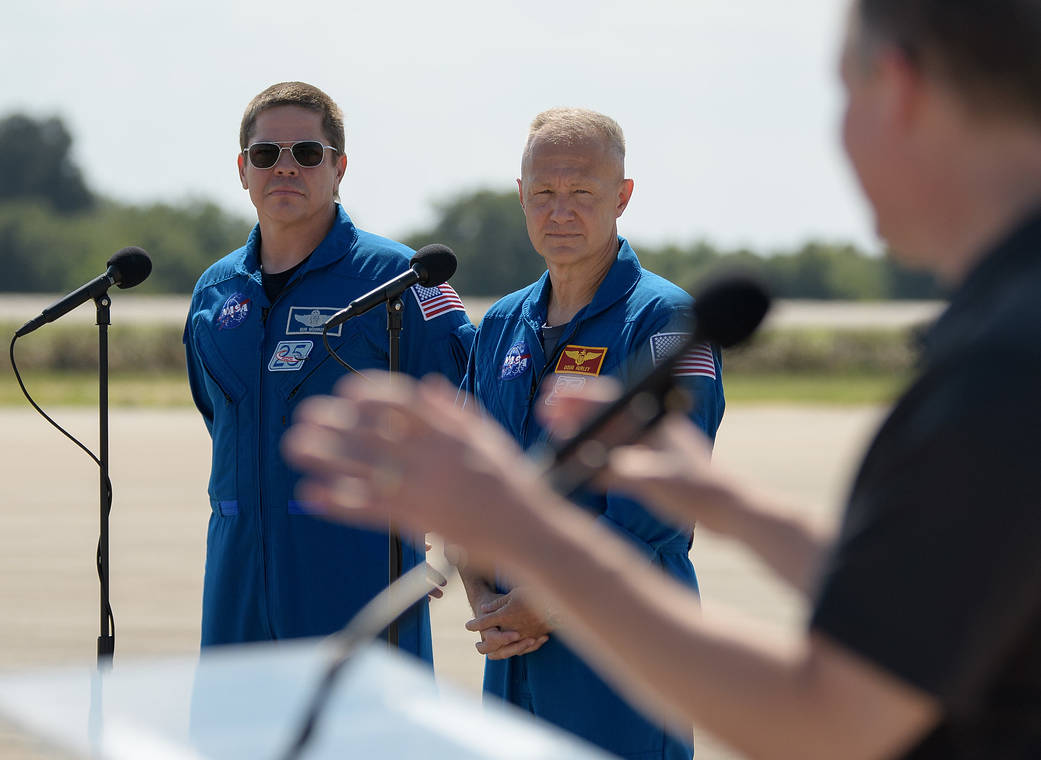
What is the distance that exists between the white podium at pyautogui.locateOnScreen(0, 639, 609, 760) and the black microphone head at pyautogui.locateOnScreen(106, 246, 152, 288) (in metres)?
3.10

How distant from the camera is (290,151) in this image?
4.55m

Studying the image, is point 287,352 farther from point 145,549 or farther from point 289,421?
point 145,549

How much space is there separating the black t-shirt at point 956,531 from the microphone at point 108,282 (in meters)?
3.54

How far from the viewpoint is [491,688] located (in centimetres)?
393

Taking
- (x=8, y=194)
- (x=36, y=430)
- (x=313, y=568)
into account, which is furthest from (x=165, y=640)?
(x=8, y=194)

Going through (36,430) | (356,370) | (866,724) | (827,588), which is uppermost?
(827,588)

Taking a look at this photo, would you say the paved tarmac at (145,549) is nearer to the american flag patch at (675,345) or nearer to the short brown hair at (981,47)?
the short brown hair at (981,47)

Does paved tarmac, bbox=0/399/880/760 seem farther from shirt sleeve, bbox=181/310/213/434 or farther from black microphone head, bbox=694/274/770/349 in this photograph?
shirt sleeve, bbox=181/310/213/434

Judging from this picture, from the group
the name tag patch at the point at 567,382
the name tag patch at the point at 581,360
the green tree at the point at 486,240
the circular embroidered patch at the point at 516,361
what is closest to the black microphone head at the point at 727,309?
the name tag patch at the point at 567,382

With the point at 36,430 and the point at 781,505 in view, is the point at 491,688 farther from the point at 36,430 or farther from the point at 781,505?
the point at 36,430

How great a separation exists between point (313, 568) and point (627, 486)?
279 centimetres

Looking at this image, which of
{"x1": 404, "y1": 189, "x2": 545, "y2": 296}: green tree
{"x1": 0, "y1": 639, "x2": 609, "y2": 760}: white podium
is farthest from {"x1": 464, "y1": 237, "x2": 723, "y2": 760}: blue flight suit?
{"x1": 404, "y1": 189, "x2": 545, "y2": 296}: green tree

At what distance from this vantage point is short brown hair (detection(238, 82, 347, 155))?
4609mm

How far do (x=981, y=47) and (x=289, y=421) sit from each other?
3.31m
